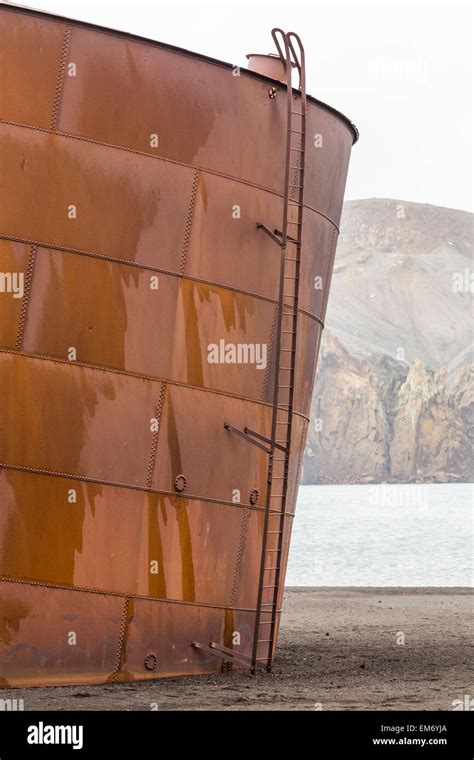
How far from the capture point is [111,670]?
12727mm

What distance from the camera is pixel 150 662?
13.0 meters

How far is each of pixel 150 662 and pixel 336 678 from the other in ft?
8.95

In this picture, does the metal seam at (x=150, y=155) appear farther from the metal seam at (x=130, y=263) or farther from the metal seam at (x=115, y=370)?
the metal seam at (x=115, y=370)

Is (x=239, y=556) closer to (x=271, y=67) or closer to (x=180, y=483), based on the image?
(x=180, y=483)

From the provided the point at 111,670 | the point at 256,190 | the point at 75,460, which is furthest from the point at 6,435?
the point at 256,190

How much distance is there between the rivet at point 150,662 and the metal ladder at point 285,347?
1.45 metres

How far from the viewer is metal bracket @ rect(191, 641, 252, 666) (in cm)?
1343

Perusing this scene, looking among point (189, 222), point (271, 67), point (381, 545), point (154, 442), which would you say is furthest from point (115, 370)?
point (381, 545)

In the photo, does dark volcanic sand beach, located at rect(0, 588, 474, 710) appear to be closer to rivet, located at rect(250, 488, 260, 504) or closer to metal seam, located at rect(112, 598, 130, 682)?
metal seam, located at rect(112, 598, 130, 682)

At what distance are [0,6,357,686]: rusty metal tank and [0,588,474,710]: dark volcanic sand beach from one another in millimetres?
501

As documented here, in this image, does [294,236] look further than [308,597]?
No

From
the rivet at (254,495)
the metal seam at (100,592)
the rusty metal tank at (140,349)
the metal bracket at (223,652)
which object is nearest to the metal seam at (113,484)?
the rusty metal tank at (140,349)

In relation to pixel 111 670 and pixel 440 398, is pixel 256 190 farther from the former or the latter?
pixel 440 398
